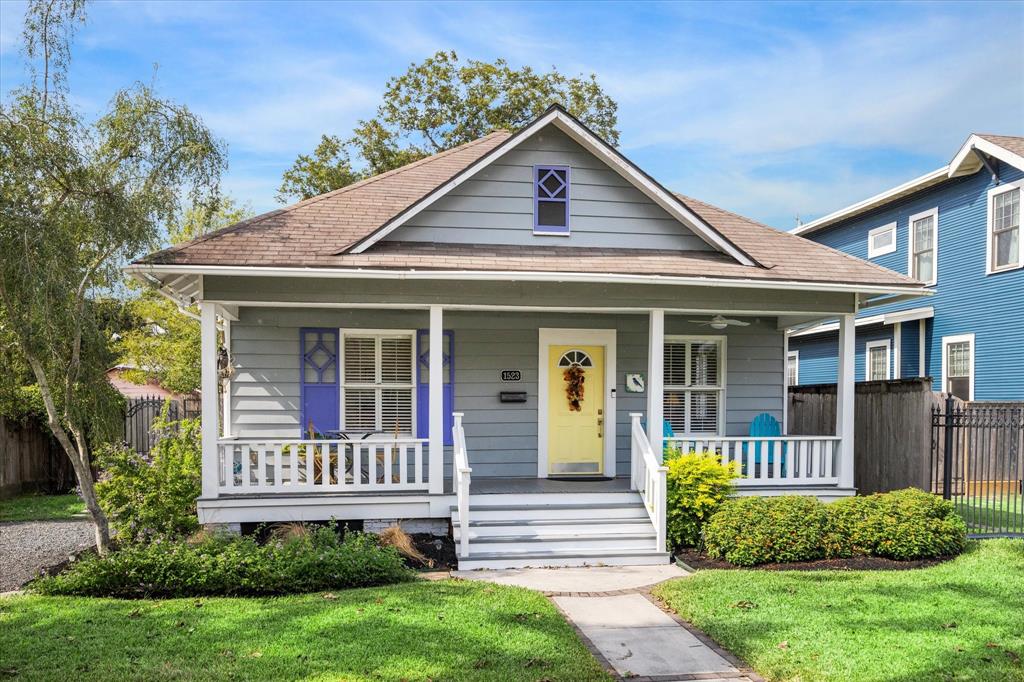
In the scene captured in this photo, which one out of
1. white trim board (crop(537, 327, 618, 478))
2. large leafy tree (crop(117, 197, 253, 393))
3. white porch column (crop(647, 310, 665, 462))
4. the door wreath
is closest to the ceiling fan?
white trim board (crop(537, 327, 618, 478))

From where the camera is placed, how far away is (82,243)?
802 cm

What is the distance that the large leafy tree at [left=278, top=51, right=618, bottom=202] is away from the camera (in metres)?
25.3

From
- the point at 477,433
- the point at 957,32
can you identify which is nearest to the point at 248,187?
the point at 477,433

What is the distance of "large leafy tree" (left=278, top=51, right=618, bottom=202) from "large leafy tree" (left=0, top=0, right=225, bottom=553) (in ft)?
54.7

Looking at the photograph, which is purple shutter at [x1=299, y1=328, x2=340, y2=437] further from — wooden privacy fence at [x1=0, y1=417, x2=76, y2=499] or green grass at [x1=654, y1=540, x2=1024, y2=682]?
wooden privacy fence at [x1=0, y1=417, x2=76, y2=499]

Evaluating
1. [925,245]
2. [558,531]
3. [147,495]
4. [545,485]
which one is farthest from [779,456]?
[925,245]

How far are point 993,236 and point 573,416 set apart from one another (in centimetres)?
1103

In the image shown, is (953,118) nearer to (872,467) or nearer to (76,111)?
A: (872,467)

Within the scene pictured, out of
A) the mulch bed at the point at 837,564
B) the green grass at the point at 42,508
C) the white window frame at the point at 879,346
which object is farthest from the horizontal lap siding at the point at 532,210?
the white window frame at the point at 879,346

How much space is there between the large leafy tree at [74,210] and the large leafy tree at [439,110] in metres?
16.7

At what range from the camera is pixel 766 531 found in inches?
344

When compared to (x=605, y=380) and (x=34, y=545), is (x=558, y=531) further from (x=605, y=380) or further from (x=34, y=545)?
(x=34, y=545)

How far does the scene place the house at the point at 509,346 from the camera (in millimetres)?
9320

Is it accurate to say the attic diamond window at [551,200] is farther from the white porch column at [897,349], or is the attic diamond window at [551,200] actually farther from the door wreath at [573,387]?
the white porch column at [897,349]
